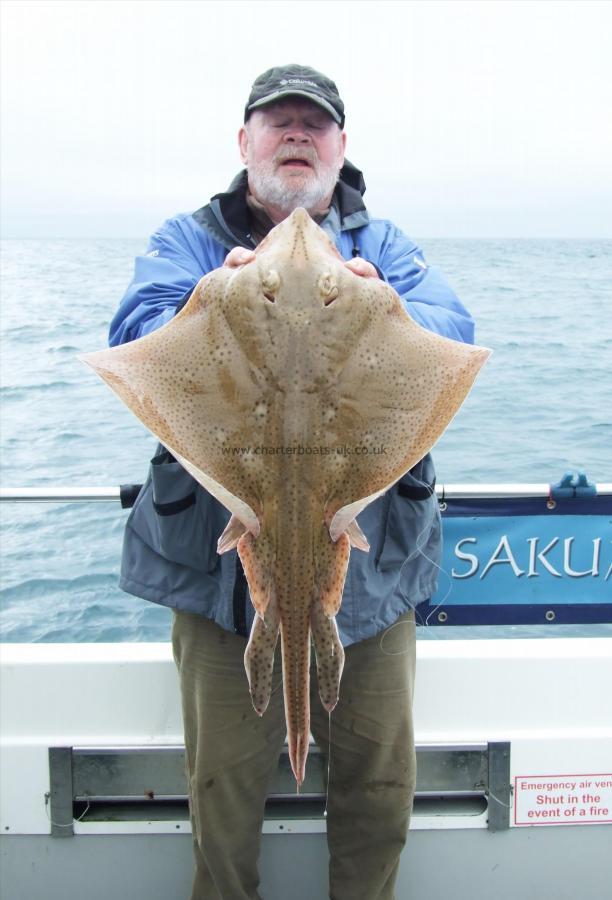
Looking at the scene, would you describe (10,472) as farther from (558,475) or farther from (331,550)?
(331,550)

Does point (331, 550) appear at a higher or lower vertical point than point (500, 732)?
higher

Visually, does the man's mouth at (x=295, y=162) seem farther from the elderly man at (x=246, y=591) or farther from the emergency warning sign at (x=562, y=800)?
the emergency warning sign at (x=562, y=800)

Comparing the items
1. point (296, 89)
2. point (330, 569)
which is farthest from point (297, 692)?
point (296, 89)

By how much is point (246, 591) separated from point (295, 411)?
38.8 inches

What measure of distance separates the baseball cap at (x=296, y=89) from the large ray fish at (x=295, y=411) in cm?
125

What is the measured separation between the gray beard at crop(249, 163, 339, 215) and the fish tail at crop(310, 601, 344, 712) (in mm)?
1620

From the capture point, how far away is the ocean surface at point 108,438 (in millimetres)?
6848

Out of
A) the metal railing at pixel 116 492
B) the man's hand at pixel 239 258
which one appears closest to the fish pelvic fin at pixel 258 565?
the man's hand at pixel 239 258

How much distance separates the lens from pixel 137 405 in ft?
6.13

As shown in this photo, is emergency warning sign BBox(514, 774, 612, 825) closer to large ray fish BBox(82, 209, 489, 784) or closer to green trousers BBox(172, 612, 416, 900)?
green trousers BBox(172, 612, 416, 900)

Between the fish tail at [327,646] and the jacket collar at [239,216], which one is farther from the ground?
the jacket collar at [239,216]

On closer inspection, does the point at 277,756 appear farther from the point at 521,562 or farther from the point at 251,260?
the point at 251,260

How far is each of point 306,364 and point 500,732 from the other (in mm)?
2102

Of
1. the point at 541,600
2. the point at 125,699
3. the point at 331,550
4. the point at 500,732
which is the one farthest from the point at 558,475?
the point at 331,550
